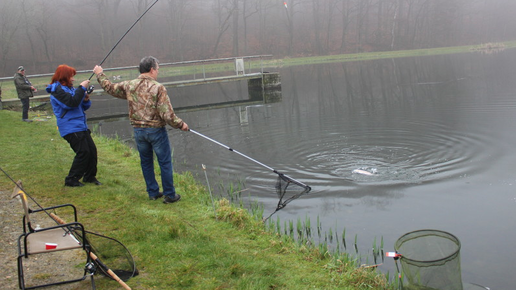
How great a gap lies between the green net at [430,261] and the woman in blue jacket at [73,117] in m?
4.33

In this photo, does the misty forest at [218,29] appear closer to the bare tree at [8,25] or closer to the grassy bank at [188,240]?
the bare tree at [8,25]

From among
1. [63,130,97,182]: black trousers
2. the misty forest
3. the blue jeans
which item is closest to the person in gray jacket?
[63,130,97,182]: black trousers

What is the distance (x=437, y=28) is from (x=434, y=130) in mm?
59080

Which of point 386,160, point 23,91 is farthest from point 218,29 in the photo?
point 386,160

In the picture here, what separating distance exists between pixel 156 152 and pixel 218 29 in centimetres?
5782

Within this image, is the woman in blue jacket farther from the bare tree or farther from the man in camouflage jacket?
the bare tree

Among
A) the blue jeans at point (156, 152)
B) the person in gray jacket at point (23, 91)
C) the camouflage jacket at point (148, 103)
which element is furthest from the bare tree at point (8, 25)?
the camouflage jacket at point (148, 103)

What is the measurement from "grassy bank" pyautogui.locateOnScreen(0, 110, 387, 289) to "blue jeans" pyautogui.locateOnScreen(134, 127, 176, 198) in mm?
231

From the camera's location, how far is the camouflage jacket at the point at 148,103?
5660mm

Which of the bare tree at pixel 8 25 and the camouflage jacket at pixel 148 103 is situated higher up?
the bare tree at pixel 8 25

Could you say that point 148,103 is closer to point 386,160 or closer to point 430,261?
point 430,261

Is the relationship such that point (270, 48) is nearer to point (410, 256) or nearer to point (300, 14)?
point (300, 14)

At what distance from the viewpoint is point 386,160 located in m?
9.16

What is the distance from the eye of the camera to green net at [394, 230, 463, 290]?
3.84 m
